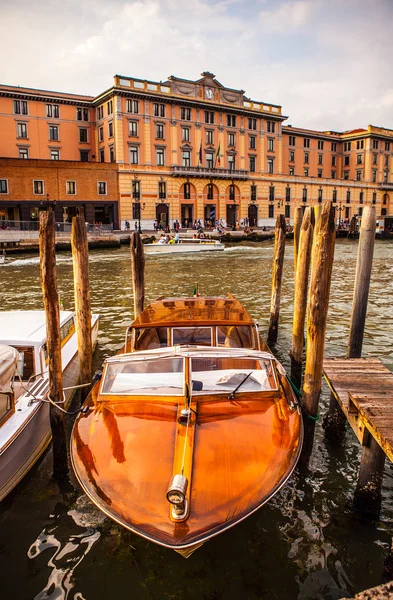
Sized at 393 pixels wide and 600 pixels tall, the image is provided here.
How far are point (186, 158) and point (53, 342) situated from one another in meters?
50.1

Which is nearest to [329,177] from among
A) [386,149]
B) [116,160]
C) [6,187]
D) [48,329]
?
[386,149]

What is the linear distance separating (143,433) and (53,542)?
1440 millimetres

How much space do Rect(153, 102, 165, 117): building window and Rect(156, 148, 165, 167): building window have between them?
3.72 metres

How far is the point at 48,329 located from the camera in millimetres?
5648

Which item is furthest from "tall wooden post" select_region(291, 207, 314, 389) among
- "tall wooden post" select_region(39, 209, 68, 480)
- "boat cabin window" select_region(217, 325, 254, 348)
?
"tall wooden post" select_region(39, 209, 68, 480)

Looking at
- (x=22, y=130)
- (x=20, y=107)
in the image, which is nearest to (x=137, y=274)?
(x=22, y=130)

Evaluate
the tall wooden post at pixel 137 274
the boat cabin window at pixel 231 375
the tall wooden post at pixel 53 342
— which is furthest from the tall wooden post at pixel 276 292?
the tall wooden post at pixel 53 342

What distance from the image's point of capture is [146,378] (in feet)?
17.6

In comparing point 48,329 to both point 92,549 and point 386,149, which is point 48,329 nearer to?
point 92,549

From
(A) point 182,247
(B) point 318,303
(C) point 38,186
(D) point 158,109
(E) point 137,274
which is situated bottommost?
(A) point 182,247

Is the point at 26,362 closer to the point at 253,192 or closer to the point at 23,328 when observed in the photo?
the point at 23,328

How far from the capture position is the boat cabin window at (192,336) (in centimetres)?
698

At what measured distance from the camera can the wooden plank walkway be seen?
422 cm

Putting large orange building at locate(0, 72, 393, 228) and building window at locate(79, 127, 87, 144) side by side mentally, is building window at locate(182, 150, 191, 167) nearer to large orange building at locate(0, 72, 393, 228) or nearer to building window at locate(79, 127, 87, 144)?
large orange building at locate(0, 72, 393, 228)
